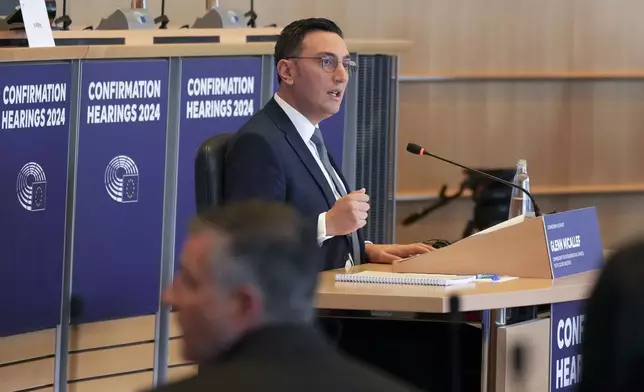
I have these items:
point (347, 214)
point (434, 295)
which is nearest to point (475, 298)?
point (434, 295)

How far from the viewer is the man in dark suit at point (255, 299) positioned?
5.62 feet

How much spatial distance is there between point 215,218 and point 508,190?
4.76 metres

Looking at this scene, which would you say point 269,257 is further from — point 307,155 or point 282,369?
point 307,155

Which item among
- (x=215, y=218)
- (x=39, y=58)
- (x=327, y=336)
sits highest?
(x=39, y=58)

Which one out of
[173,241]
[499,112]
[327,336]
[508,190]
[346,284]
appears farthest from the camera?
[499,112]

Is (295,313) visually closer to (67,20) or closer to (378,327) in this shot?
(378,327)

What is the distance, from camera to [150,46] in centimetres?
450

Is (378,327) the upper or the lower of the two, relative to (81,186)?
lower

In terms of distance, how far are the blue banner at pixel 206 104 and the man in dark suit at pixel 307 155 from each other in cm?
93

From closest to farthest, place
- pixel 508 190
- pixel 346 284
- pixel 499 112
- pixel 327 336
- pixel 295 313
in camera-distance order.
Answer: pixel 295 313 → pixel 346 284 → pixel 327 336 → pixel 508 190 → pixel 499 112

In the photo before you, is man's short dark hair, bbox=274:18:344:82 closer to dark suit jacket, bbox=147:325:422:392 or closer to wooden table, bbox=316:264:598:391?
wooden table, bbox=316:264:598:391

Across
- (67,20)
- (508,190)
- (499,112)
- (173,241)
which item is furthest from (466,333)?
(499,112)

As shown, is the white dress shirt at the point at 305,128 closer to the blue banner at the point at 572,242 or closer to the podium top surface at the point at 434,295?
the podium top surface at the point at 434,295

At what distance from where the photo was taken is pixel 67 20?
480 centimetres
